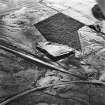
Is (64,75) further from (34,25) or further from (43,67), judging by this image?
(34,25)

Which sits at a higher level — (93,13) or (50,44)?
(93,13)

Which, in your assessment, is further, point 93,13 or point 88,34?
point 93,13

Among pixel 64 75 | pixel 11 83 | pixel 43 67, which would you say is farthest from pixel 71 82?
pixel 11 83

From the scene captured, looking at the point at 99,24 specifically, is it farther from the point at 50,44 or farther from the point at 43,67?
the point at 43,67

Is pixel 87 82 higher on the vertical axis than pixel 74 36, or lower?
lower

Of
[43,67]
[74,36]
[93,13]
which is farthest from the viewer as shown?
[93,13]

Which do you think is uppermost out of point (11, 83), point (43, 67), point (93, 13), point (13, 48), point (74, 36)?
point (93, 13)

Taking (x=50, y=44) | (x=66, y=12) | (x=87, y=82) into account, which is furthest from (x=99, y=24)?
(x=87, y=82)

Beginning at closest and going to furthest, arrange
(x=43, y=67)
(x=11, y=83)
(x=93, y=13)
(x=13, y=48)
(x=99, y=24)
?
(x=11, y=83), (x=43, y=67), (x=13, y=48), (x=99, y=24), (x=93, y=13)

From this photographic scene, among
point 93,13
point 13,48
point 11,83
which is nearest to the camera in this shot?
point 11,83

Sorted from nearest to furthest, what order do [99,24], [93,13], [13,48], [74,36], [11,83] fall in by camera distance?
[11,83]
[13,48]
[74,36]
[99,24]
[93,13]
